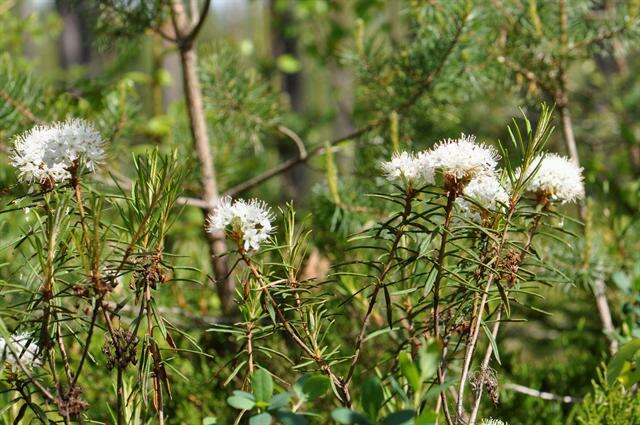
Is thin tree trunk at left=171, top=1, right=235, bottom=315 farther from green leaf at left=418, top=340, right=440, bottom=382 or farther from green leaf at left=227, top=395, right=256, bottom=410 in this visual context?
green leaf at left=418, top=340, right=440, bottom=382

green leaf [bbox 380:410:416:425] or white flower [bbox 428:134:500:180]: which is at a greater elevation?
white flower [bbox 428:134:500:180]

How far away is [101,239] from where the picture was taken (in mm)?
679

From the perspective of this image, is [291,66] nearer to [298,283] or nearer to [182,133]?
[182,133]

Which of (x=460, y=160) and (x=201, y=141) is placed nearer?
(x=460, y=160)

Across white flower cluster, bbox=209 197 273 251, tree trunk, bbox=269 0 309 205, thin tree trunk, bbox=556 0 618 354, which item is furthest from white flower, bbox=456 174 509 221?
tree trunk, bbox=269 0 309 205

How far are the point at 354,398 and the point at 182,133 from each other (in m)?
1.13

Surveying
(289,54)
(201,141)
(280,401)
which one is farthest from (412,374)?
(289,54)

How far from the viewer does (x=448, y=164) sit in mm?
661

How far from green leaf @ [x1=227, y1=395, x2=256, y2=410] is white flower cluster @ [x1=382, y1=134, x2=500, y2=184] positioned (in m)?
0.28

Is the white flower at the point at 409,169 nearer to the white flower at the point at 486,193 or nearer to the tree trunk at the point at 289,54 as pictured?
the white flower at the point at 486,193

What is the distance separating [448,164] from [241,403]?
1.02 feet

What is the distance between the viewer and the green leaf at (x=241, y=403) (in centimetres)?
61

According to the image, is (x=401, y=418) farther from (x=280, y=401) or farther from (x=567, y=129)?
(x=567, y=129)

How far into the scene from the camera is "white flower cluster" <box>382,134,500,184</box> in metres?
0.66
